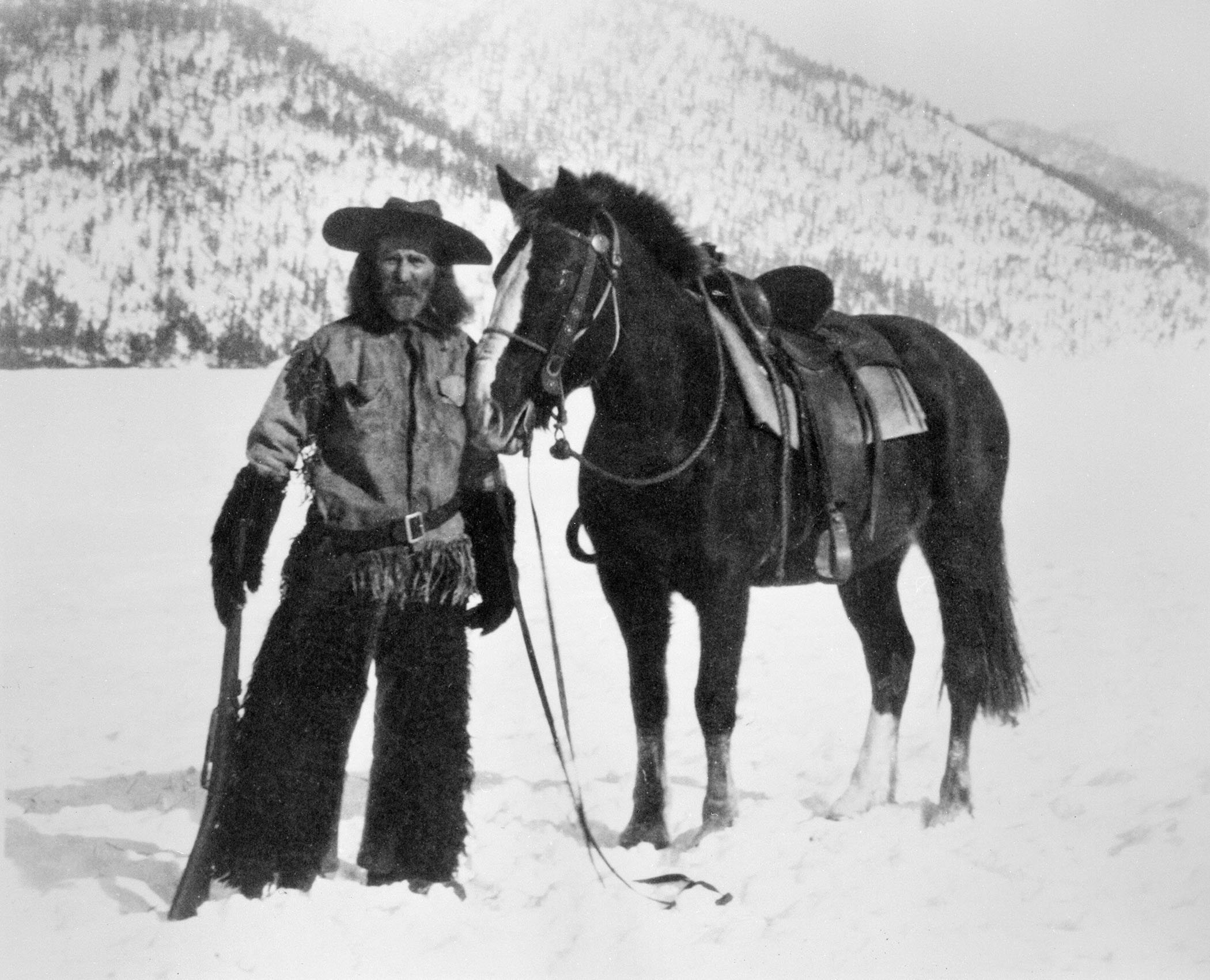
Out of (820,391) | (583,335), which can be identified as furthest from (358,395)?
(820,391)

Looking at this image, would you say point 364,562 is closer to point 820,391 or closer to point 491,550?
point 491,550

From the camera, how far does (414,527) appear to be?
118 inches

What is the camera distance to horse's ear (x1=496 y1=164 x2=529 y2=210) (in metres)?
3.06

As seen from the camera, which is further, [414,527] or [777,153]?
[777,153]

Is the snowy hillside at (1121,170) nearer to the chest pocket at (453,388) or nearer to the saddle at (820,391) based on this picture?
the saddle at (820,391)

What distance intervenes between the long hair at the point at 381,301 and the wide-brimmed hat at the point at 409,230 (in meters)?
0.04

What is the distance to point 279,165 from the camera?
3.63 meters

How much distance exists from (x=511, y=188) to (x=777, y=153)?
47.5 inches

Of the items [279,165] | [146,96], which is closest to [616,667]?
[279,165]

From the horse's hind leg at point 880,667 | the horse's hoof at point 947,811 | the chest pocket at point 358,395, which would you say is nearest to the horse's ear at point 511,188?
the chest pocket at point 358,395

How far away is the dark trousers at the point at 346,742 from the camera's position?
3000 mm

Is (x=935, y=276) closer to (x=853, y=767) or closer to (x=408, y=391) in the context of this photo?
(x=853, y=767)

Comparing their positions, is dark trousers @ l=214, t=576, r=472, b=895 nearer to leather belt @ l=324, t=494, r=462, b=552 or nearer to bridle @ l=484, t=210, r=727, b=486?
leather belt @ l=324, t=494, r=462, b=552

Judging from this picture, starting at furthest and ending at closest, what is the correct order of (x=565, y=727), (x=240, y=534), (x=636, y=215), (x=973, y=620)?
(x=973, y=620)
(x=565, y=727)
(x=636, y=215)
(x=240, y=534)
